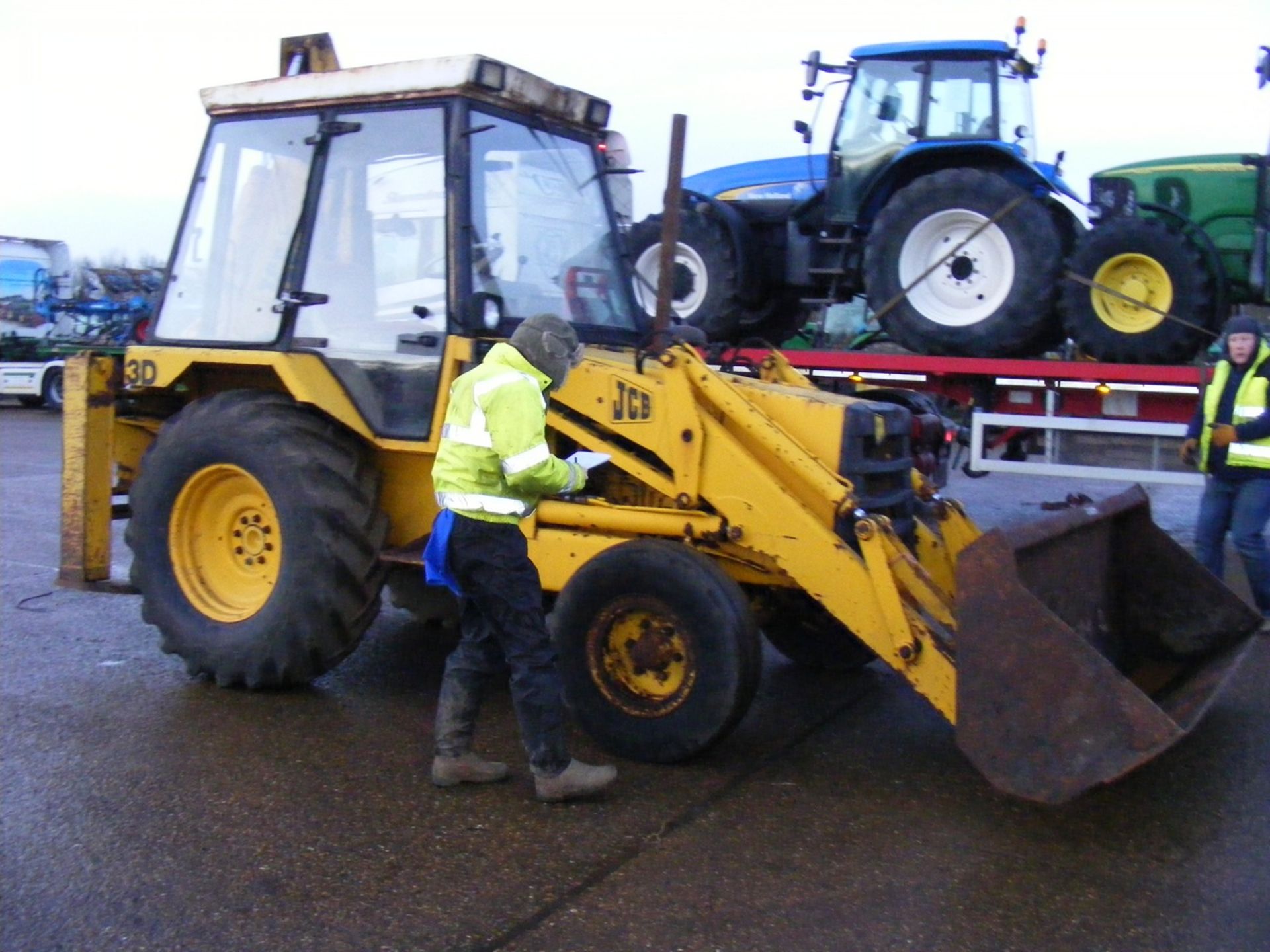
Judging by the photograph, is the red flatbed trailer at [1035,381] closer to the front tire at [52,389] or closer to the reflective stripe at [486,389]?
the reflective stripe at [486,389]

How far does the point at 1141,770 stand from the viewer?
4.59 meters

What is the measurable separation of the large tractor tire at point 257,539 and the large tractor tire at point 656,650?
1003 mm

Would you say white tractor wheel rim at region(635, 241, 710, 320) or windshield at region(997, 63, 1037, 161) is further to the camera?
white tractor wheel rim at region(635, 241, 710, 320)

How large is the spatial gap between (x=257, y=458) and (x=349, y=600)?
696 mm

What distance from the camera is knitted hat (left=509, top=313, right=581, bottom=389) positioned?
13.8 ft

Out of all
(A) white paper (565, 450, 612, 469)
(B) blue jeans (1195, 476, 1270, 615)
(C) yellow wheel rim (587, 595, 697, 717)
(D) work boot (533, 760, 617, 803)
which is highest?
(A) white paper (565, 450, 612, 469)

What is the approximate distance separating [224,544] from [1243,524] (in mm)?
4944

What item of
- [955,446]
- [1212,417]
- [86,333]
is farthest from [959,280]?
[86,333]

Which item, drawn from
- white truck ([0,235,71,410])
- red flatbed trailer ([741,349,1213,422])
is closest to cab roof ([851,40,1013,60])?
red flatbed trailer ([741,349,1213,422])

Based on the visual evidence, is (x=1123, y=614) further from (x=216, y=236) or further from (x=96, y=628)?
(x=96, y=628)

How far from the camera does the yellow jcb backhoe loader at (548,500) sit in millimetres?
4367

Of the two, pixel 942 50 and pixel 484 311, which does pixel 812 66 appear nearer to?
pixel 942 50

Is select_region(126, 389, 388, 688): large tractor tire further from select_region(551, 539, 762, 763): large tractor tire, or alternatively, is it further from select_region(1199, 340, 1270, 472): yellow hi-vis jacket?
select_region(1199, 340, 1270, 472): yellow hi-vis jacket

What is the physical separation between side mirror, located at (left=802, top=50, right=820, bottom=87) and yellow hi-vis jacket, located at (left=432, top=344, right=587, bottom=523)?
578 cm
